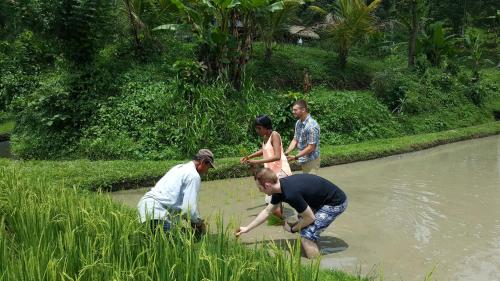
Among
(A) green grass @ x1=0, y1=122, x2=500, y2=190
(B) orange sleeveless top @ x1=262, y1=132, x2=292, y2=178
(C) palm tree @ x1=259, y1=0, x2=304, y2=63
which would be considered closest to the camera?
(B) orange sleeveless top @ x1=262, y1=132, x2=292, y2=178

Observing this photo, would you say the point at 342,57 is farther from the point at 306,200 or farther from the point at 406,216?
the point at 306,200

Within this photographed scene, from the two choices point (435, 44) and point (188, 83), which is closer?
point (188, 83)

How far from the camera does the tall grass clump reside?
268 centimetres

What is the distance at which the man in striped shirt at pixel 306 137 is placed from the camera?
19.7ft

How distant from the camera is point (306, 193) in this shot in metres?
4.78

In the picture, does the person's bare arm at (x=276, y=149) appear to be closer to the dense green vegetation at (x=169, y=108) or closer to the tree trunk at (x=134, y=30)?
the dense green vegetation at (x=169, y=108)

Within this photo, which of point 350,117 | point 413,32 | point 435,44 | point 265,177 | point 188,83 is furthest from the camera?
point 435,44

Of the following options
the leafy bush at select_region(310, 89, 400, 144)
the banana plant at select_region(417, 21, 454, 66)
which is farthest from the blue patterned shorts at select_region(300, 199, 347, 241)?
the banana plant at select_region(417, 21, 454, 66)

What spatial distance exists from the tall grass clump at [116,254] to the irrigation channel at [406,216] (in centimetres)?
69

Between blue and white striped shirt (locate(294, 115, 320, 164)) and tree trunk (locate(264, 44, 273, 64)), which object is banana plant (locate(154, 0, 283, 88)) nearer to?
tree trunk (locate(264, 44, 273, 64))

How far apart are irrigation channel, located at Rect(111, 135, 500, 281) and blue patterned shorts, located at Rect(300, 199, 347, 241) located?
0.92 feet

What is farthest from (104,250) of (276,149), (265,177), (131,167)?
(131,167)

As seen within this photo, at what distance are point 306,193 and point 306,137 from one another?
4.72 ft

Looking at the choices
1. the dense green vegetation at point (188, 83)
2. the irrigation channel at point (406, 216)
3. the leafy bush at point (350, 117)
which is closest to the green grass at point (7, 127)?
the dense green vegetation at point (188, 83)
